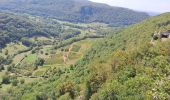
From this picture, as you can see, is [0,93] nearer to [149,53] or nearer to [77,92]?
[77,92]

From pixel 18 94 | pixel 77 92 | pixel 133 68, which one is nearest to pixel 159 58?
pixel 133 68

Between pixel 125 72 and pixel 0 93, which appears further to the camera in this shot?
pixel 0 93

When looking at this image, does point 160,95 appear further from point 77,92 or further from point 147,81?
point 77,92

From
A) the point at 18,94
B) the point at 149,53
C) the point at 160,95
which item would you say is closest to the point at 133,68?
the point at 149,53

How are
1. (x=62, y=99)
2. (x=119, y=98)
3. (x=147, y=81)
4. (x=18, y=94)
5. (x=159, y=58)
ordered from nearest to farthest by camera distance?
(x=147, y=81) < (x=119, y=98) < (x=159, y=58) < (x=62, y=99) < (x=18, y=94)

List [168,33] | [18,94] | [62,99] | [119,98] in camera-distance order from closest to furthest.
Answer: [119,98], [62,99], [168,33], [18,94]

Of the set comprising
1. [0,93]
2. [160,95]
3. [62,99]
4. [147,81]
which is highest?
[160,95]

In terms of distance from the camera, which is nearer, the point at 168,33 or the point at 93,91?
the point at 93,91

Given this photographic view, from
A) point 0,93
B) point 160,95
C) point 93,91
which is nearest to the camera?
point 160,95

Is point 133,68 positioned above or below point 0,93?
above
